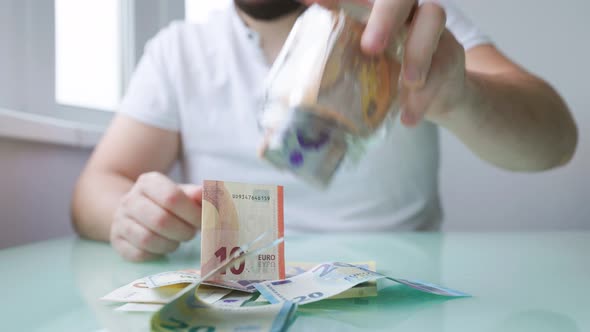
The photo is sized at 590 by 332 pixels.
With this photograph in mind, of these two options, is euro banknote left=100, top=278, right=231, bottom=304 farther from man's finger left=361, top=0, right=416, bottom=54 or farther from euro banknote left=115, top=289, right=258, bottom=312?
man's finger left=361, top=0, right=416, bottom=54

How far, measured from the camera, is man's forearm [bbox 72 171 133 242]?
1107 mm

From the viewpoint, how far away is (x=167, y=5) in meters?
2.31

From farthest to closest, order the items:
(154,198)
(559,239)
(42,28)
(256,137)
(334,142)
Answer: (42,28), (256,137), (559,239), (154,198), (334,142)

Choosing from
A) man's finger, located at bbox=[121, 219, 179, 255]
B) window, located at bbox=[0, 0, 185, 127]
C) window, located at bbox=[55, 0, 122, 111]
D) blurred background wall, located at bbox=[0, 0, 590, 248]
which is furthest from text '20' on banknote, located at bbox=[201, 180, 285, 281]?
blurred background wall, located at bbox=[0, 0, 590, 248]

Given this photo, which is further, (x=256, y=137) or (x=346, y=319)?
(x=256, y=137)

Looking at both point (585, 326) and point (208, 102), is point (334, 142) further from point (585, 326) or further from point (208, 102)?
point (208, 102)

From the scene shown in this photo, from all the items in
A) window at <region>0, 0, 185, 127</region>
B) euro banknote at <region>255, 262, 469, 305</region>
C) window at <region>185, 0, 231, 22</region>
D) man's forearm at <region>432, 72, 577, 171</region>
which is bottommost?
euro banknote at <region>255, 262, 469, 305</region>

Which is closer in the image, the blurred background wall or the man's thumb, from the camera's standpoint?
the man's thumb

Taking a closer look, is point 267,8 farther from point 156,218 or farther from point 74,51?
point 74,51

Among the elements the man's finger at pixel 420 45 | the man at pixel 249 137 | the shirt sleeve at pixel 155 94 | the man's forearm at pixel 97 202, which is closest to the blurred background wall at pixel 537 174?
the man at pixel 249 137

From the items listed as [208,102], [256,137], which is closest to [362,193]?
[256,137]

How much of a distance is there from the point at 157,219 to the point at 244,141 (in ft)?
2.04

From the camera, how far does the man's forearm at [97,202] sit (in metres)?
1.11

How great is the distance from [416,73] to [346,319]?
0.87ft
